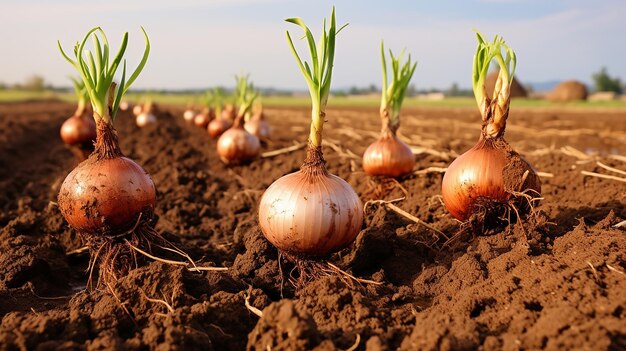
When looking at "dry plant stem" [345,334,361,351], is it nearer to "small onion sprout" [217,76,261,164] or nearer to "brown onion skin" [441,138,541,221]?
"brown onion skin" [441,138,541,221]

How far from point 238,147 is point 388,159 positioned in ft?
11.8

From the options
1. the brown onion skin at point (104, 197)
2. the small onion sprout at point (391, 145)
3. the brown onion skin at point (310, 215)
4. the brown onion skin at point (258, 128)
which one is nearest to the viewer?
the brown onion skin at point (310, 215)

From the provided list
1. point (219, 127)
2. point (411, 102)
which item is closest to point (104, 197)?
point (219, 127)

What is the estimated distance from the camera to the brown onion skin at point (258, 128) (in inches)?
435

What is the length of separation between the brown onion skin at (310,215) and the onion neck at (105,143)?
45.5 inches

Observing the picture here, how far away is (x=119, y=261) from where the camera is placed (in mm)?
3479

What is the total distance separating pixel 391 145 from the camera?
5.59 meters

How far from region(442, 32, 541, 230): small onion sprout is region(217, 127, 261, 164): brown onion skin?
16.6 feet

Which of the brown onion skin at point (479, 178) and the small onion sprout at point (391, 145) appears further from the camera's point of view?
the small onion sprout at point (391, 145)

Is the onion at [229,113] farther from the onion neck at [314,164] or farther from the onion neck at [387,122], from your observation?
the onion neck at [314,164]

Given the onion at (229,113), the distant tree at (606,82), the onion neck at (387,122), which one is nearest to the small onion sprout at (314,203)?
the onion neck at (387,122)

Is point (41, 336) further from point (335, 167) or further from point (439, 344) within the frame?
point (335, 167)

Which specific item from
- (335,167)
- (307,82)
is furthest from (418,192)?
(307,82)

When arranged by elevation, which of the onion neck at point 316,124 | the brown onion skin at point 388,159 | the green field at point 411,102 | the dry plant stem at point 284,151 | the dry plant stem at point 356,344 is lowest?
the green field at point 411,102
